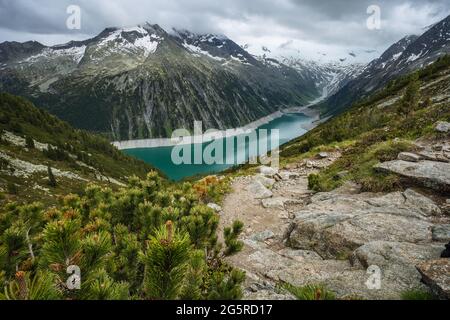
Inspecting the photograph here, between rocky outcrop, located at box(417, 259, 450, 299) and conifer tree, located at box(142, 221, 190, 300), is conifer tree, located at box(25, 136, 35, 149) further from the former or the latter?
rocky outcrop, located at box(417, 259, 450, 299)

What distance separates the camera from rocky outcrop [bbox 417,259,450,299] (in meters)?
4.97

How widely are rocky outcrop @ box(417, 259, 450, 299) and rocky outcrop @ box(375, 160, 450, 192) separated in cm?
781

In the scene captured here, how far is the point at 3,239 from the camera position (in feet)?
18.6

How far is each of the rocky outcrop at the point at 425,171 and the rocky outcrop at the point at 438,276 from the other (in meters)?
7.81

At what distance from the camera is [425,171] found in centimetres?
1294

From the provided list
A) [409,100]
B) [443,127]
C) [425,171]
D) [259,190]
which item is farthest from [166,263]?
[409,100]

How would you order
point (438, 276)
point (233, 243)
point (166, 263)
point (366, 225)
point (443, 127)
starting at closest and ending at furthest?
point (166, 263) < point (438, 276) < point (233, 243) < point (366, 225) < point (443, 127)

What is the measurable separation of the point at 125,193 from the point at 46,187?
79.4 m

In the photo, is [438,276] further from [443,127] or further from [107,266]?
[443,127]

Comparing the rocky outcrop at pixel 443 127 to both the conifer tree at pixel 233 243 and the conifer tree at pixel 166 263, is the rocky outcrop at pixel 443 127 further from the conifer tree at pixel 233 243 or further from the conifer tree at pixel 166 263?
the conifer tree at pixel 166 263

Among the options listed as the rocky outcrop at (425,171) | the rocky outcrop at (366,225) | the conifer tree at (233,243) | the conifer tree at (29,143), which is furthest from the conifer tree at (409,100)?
the conifer tree at (29,143)

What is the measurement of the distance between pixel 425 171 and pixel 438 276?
29.8 feet
